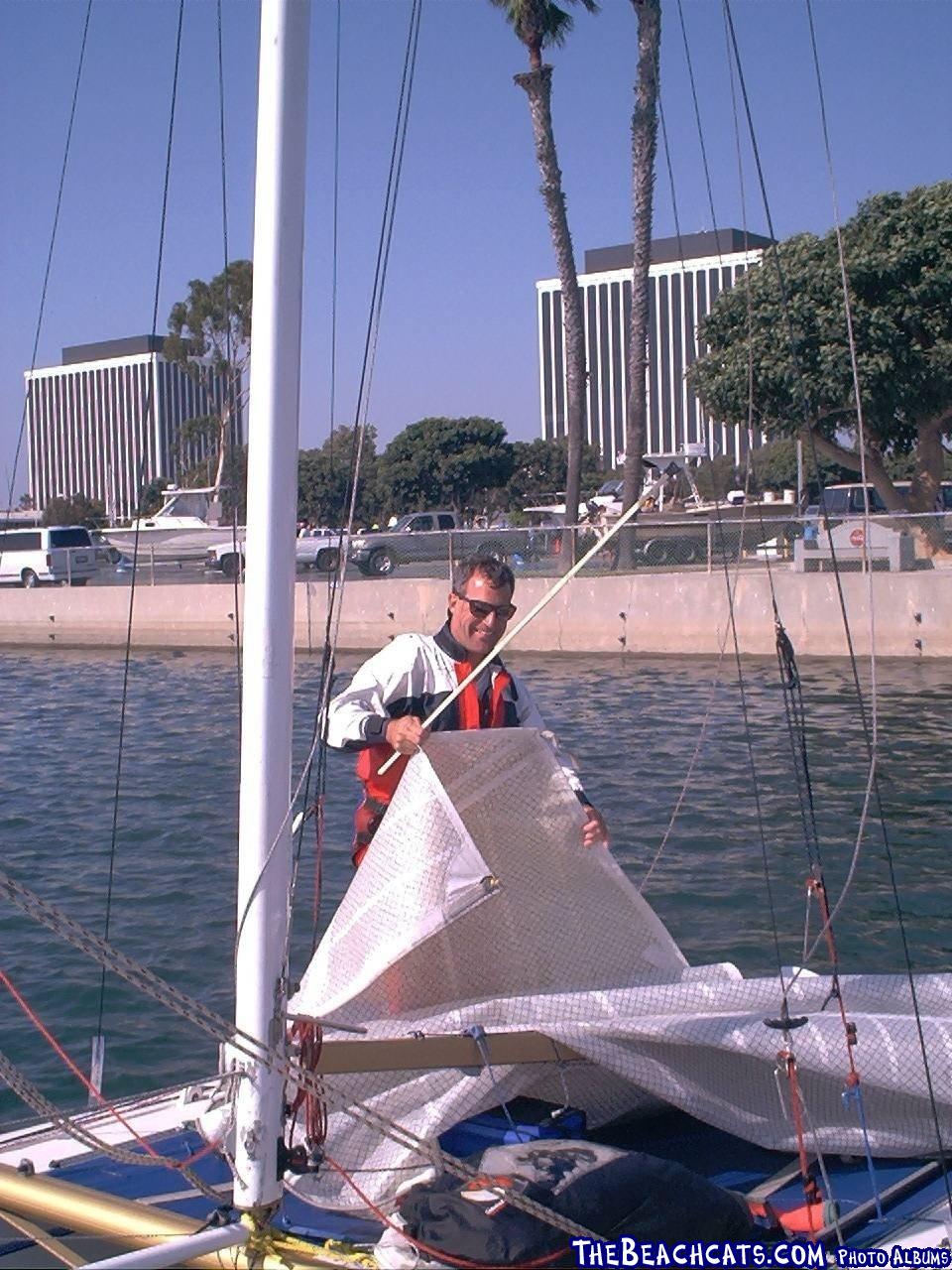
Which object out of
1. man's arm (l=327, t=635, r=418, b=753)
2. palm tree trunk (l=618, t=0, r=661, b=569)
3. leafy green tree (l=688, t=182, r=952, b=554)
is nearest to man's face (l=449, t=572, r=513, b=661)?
man's arm (l=327, t=635, r=418, b=753)

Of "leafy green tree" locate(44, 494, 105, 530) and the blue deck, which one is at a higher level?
"leafy green tree" locate(44, 494, 105, 530)

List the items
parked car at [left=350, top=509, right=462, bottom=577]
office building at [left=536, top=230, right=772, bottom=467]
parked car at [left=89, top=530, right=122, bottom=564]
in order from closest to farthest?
parked car at [left=350, top=509, right=462, bottom=577] → office building at [left=536, top=230, right=772, bottom=467] → parked car at [left=89, top=530, right=122, bottom=564]

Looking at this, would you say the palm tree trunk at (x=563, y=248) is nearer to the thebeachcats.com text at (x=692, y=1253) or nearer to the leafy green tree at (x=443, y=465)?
the thebeachcats.com text at (x=692, y=1253)

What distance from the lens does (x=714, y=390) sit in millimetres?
28250

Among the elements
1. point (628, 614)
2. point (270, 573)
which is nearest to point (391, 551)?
point (628, 614)

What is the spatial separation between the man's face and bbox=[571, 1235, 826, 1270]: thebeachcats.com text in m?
1.95

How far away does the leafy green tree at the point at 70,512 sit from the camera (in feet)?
224

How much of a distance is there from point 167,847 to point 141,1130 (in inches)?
279

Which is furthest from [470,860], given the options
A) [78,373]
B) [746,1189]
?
[78,373]

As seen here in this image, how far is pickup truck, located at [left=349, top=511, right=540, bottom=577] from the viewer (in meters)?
25.7

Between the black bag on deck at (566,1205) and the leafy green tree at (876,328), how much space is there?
23141 mm

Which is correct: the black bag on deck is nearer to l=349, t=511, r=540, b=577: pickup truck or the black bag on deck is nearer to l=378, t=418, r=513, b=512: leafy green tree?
l=349, t=511, r=540, b=577: pickup truck

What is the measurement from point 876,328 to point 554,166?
726 cm

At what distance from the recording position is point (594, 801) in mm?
11953
